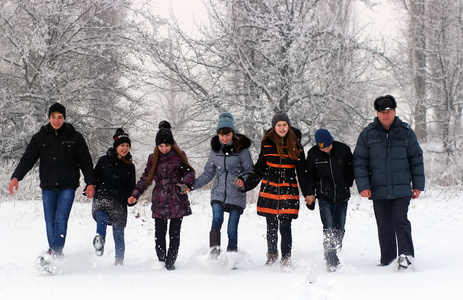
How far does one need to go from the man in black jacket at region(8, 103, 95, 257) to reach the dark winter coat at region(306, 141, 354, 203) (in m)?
2.40

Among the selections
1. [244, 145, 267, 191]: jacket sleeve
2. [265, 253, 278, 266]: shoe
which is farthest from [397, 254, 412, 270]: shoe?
[244, 145, 267, 191]: jacket sleeve

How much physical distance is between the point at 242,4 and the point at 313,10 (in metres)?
1.65

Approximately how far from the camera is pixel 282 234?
4.83m

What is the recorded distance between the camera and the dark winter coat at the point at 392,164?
184 inches

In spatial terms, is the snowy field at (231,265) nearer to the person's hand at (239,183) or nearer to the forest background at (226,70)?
the person's hand at (239,183)

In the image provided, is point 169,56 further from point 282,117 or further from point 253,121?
point 282,117

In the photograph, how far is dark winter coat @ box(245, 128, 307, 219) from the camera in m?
4.80

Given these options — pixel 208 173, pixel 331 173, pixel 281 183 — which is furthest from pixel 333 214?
pixel 208 173

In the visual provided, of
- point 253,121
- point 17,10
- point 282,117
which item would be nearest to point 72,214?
point 253,121

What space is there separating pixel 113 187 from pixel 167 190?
67cm

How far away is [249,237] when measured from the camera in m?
6.72

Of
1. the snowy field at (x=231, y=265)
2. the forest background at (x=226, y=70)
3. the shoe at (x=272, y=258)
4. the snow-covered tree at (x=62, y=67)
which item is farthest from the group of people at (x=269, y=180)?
the snow-covered tree at (x=62, y=67)

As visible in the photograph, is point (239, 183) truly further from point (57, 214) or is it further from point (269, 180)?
point (57, 214)

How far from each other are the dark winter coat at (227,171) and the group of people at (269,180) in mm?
12
